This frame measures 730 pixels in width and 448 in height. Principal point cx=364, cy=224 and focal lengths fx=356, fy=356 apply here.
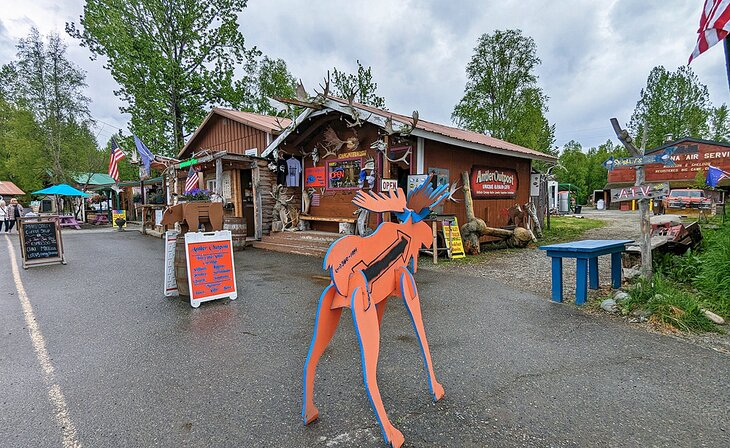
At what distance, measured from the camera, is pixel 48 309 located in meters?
4.84

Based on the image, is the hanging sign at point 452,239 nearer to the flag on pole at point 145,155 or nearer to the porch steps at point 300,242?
the porch steps at point 300,242

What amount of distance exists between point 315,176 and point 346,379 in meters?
8.47

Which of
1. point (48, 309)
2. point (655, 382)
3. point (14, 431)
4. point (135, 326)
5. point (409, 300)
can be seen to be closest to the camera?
point (14, 431)

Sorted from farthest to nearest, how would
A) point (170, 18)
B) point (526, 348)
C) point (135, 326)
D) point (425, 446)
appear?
point (170, 18)
point (135, 326)
point (526, 348)
point (425, 446)

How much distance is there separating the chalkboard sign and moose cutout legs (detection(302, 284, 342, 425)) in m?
8.92

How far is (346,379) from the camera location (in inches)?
113

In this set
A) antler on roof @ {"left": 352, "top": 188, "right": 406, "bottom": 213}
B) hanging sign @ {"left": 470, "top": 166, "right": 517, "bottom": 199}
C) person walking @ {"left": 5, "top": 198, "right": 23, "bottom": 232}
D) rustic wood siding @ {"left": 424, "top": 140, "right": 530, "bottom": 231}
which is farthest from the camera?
person walking @ {"left": 5, "top": 198, "right": 23, "bottom": 232}

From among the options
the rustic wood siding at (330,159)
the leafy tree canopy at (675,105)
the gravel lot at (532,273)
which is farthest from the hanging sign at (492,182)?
the leafy tree canopy at (675,105)

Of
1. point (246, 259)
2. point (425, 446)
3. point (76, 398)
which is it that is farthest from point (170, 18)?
point (425, 446)

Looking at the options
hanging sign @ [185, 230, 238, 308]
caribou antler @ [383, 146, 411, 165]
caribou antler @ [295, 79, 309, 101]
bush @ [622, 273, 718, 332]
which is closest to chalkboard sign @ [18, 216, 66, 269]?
hanging sign @ [185, 230, 238, 308]

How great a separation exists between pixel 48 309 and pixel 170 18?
18.5 meters

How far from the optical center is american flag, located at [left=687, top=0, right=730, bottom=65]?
→ 3.31 m

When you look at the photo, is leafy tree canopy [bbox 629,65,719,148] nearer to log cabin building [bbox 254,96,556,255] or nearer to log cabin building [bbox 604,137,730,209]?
log cabin building [bbox 604,137,730,209]

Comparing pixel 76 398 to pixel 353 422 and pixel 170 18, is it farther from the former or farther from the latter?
pixel 170 18
